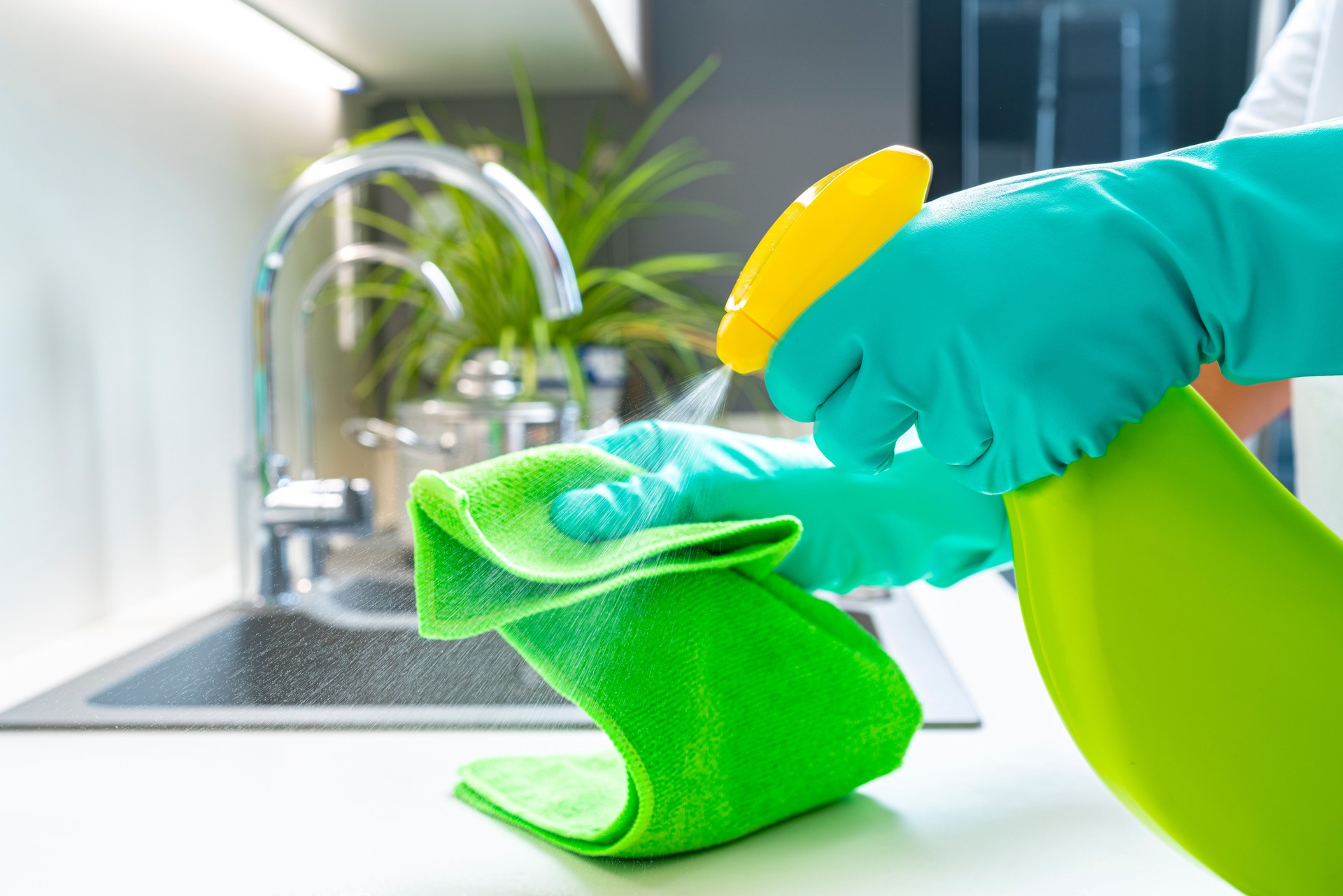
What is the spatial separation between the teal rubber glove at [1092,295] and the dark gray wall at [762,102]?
1.14 m

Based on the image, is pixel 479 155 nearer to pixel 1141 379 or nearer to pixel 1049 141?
pixel 1049 141

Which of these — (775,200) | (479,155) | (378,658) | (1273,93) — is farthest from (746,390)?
(378,658)

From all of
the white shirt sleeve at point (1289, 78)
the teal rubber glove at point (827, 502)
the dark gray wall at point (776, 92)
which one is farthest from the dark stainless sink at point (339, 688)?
the dark gray wall at point (776, 92)

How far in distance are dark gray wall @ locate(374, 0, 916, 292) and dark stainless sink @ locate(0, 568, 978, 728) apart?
3.00 feet

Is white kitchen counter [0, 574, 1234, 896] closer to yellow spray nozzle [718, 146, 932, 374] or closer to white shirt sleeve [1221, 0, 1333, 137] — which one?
yellow spray nozzle [718, 146, 932, 374]

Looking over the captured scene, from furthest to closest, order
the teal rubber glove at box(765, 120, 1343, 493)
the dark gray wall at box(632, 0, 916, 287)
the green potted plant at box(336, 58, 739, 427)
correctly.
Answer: the dark gray wall at box(632, 0, 916, 287) → the green potted plant at box(336, 58, 739, 427) → the teal rubber glove at box(765, 120, 1343, 493)

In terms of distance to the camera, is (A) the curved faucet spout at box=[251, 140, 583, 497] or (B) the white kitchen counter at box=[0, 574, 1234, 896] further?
(A) the curved faucet spout at box=[251, 140, 583, 497]

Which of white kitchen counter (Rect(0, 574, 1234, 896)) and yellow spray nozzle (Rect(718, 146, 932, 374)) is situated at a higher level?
yellow spray nozzle (Rect(718, 146, 932, 374))

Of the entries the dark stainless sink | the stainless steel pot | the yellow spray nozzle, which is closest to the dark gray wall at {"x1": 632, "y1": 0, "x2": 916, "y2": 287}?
the stainless steel pot

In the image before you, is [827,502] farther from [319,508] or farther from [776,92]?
[776,92]

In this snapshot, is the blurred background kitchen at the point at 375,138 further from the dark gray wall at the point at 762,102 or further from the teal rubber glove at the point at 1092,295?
the teal rubber glove at the point at 1092,295

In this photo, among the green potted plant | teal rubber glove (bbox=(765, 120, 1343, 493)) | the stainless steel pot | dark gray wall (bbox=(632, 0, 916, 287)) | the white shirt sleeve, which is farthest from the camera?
dark gray wall (bbox=(632, 0, 916, 287))

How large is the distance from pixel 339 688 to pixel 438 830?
10 cm

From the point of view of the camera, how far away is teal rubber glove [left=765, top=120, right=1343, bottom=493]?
0.32m
